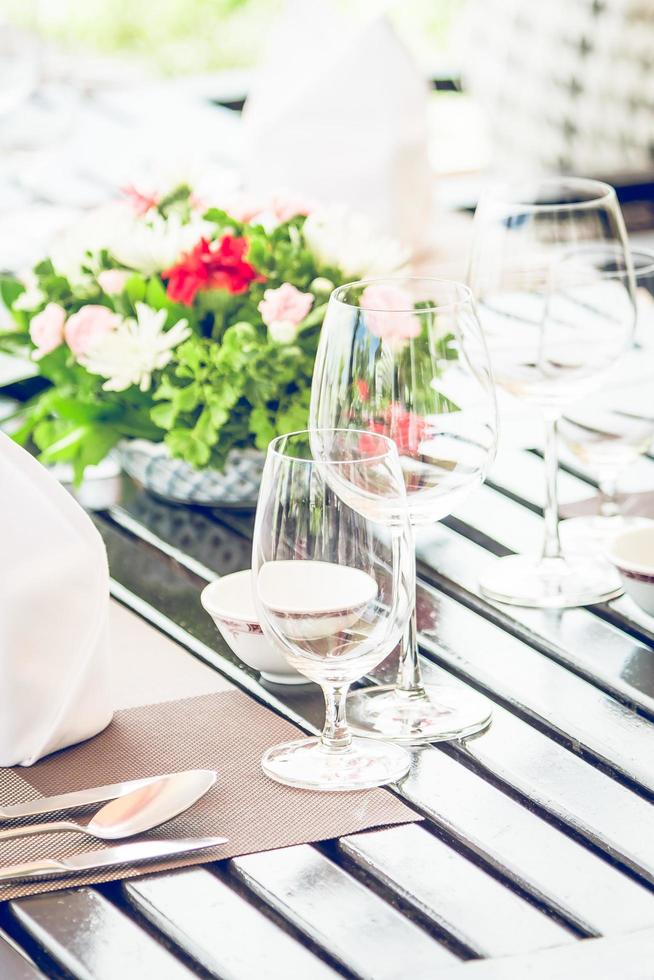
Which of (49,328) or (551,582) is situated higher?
(49,328)

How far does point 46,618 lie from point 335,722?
18cm

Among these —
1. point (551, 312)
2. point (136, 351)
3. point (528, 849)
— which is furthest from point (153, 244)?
point (528, 849)

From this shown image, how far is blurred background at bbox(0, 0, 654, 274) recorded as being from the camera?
1.99 metres

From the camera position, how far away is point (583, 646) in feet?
3.36

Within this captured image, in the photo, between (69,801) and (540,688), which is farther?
(540,688)

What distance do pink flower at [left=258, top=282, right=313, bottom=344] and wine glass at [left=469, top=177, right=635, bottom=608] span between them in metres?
0.15

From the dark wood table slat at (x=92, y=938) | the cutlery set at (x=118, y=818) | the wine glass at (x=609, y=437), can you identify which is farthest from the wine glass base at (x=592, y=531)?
the dark wood table slat at (x=92, y=938)

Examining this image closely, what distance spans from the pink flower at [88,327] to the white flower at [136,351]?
11 millimetres

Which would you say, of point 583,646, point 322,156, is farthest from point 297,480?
point 322,156

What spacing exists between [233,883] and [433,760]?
0.16 m

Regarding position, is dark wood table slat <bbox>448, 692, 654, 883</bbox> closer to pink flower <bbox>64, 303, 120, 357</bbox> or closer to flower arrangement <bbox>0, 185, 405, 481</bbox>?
flower arrangement <bbox>0, 185, 405, 481</bbox>

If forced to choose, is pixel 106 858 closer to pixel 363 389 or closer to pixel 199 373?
pixel 363 389

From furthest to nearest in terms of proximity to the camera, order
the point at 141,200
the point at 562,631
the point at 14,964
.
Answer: the point at 141,200 < the point at 562,631 < the point at 14,964

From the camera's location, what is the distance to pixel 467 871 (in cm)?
77
